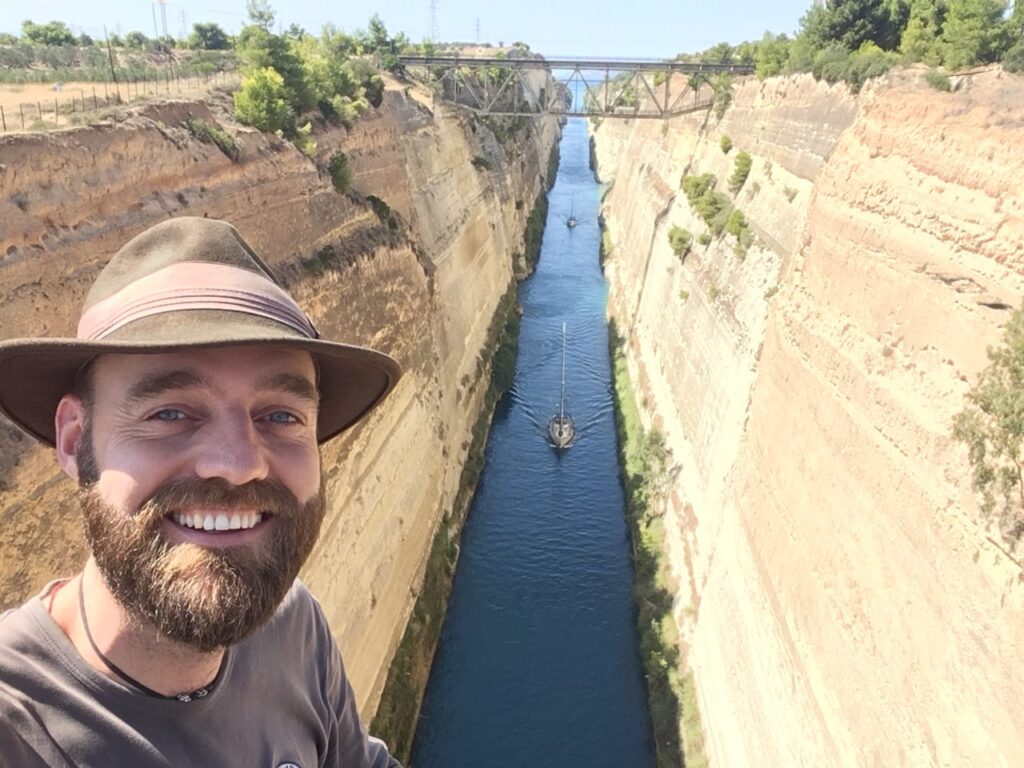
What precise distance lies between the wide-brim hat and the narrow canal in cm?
1336

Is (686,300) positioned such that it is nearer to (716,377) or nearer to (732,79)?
(716,377)

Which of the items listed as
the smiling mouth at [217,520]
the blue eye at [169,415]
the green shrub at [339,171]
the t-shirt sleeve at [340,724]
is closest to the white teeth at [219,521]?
the smiling mouth at [217,520]

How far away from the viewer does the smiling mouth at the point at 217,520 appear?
1882 millimetres

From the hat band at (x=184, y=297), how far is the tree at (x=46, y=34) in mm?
38146

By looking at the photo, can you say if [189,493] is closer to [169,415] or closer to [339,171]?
[169,415]

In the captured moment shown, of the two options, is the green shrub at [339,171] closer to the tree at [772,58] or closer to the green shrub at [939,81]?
the green shrub at [939,81]

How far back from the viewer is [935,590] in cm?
792

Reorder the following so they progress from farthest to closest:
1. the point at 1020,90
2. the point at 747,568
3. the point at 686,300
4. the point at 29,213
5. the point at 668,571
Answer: the point at 686,300 < the point at 668,571 < the point at 747,568 < the point at 1020,90 < the point at 29,213

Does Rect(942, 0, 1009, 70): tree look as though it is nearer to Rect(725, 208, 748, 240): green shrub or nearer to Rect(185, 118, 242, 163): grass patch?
Rect(725, 208, 748, 240): green shrub

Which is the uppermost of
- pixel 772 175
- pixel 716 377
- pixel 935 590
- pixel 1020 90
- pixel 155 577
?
pixel 1020 90

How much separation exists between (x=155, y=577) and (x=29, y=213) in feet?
24.6

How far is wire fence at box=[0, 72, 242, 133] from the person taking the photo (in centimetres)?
937

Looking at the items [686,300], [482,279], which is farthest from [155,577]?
[482,279]

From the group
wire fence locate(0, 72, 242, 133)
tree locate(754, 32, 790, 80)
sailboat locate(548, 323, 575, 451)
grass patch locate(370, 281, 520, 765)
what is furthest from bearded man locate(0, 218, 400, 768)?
tree locate(754, 32, 790, 80)
